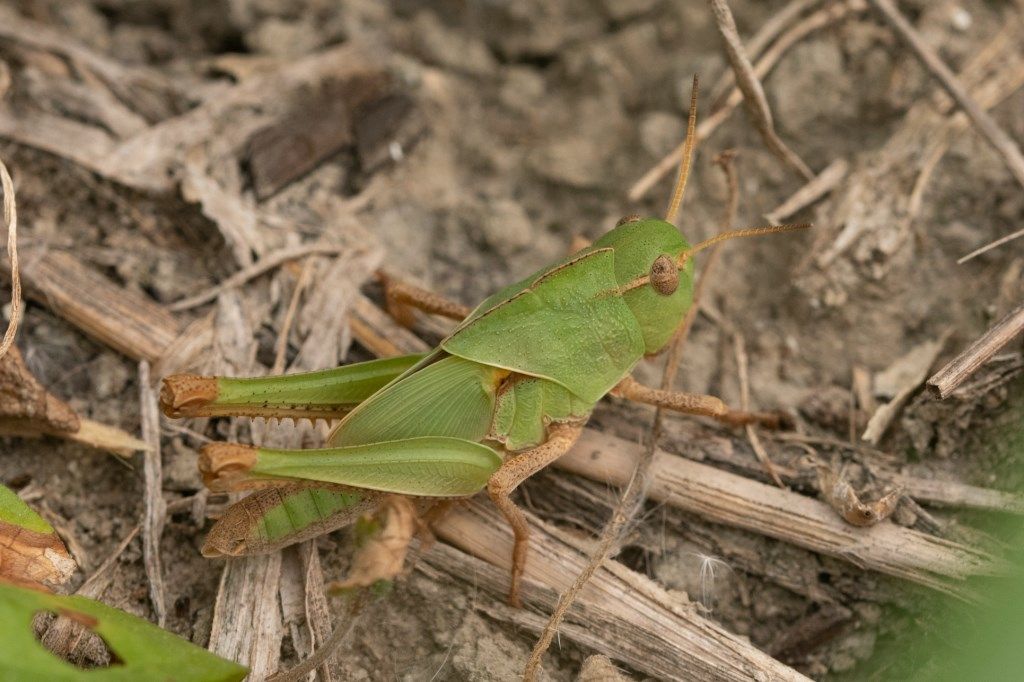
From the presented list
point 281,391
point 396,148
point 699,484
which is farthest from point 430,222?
point 699,484

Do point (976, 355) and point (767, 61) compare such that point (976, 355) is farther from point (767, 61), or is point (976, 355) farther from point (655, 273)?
point (767, 61)

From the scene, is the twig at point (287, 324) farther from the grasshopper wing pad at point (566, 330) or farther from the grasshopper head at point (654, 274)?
the grasshopper head at point (654, 274)

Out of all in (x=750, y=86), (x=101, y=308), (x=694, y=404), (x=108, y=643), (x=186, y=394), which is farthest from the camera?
(x=750, y=86)

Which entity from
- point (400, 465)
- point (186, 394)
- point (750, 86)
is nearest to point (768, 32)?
point (750, 86)

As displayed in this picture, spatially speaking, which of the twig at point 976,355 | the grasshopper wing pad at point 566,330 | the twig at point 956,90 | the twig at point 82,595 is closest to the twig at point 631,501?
the grasshopper wing pad at point 566,330

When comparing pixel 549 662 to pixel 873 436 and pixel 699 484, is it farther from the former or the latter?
pixel 873 436
